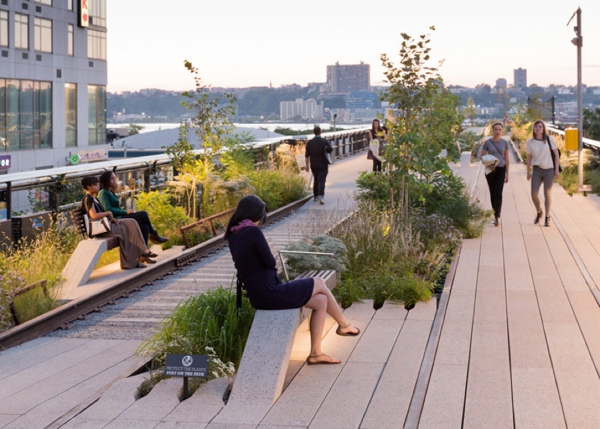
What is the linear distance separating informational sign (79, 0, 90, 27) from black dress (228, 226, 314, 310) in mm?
60435

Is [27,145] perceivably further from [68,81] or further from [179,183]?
[179,183]

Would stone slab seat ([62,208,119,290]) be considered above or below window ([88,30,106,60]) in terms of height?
below

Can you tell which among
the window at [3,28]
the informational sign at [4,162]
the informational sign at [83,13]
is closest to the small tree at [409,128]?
the informational sign at [4,162]

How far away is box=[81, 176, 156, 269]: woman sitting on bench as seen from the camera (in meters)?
11.6

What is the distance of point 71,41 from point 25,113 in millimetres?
8508

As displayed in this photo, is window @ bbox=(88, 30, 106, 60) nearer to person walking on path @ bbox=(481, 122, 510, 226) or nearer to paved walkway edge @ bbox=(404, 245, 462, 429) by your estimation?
person walking on path @ bbox=(481, 122, 510, 226)

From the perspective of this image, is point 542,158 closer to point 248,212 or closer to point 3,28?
point 248,212

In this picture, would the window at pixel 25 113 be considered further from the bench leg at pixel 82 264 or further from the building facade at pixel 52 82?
the bench leg at pixel 82 264

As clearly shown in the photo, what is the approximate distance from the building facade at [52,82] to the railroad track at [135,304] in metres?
44.5

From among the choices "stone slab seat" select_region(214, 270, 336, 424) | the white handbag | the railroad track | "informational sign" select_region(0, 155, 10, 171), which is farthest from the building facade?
"stone slab seat" select_region(214, 270, 336, 424)

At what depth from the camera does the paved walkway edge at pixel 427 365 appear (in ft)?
19.6

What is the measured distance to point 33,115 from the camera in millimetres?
58625

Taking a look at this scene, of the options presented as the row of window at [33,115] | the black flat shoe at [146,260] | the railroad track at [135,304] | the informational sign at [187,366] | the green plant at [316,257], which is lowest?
the railroad track at [135,304]

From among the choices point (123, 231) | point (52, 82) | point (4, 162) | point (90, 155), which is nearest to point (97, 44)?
point (52, 82)
